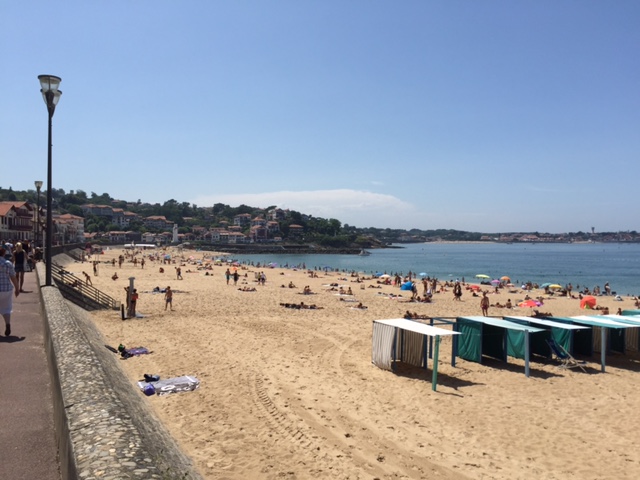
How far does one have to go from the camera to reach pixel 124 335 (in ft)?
49.1

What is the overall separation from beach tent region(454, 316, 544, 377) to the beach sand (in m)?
0.33

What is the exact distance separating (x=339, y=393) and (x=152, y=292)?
68.7 ft

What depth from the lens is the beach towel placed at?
31.4ft

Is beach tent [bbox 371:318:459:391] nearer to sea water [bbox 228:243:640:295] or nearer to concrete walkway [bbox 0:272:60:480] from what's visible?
concrete walkway [bbox 0:272:60:480]

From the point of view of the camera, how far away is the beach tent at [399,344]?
12086 mm

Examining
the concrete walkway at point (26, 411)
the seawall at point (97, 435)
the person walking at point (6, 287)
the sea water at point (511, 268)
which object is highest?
the person walking at point (6, 287)

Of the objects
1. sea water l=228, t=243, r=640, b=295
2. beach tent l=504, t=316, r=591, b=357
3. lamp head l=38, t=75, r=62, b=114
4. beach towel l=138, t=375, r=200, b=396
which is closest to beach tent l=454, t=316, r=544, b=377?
beach tent l=504, t=316, r=591, b=357

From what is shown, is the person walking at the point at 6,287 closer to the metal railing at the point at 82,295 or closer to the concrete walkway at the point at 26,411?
the concrete walkway at the point at 26,411

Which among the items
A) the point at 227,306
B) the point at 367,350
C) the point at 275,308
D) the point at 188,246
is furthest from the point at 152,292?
the point at 188,246

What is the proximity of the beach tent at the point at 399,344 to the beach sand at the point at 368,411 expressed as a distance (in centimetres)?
33

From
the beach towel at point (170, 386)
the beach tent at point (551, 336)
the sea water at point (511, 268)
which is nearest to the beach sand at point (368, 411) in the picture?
the beach towel at point (170, 386)

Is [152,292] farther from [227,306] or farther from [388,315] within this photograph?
[388,315]

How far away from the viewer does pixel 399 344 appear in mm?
12625

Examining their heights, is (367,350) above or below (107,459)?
below
